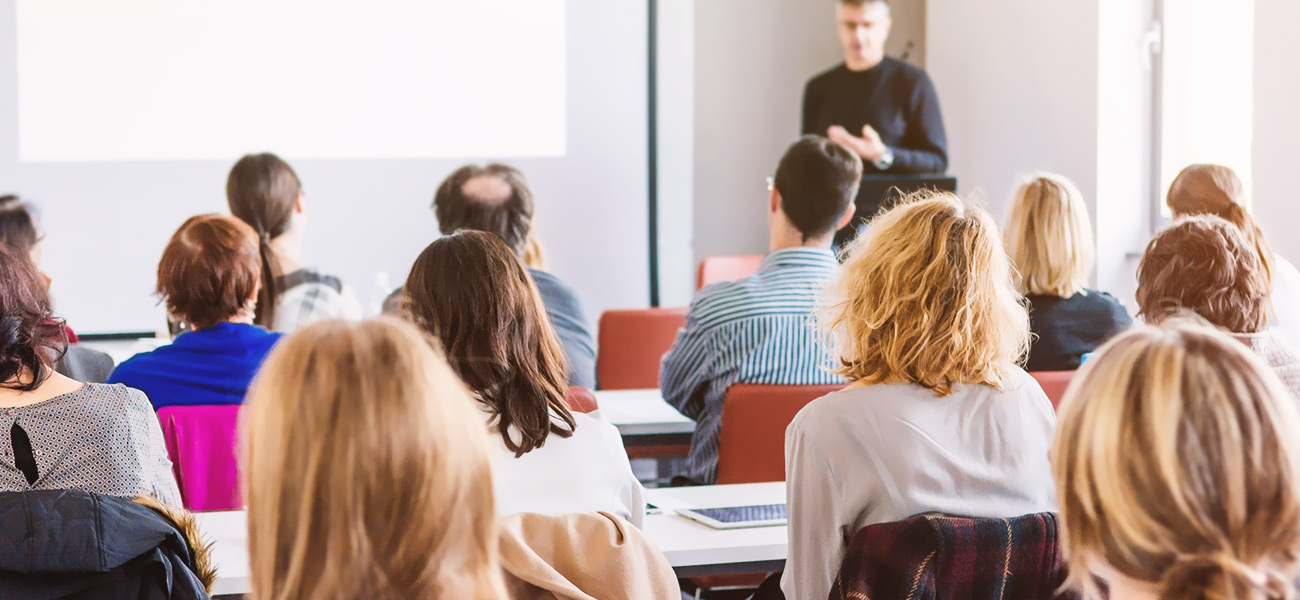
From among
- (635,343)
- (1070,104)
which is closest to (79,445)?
(635,343)

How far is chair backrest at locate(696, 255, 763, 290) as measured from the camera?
5.25 meters

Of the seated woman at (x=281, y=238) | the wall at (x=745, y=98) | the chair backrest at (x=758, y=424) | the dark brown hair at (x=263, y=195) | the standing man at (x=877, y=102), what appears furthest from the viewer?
the wall at (x=745, y=98)

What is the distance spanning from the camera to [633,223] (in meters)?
5.73

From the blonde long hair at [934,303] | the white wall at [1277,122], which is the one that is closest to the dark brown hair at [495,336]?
the blonde long hair at [934,303]

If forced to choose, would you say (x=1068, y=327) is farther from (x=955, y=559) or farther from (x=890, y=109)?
(x=890, y=109)

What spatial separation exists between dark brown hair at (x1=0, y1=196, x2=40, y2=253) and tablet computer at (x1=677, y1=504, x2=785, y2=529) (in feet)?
7.78

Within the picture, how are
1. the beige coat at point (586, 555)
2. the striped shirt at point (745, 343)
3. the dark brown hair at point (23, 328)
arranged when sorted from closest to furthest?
the beige coat at point (586, 555)
the dark brown hair at point (23, 328)
the striped shirt at point (745, 343)

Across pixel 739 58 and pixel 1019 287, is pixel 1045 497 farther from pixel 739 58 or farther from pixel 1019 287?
pixel 739 58

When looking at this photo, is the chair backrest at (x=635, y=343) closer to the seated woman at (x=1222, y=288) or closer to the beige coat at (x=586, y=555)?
the seated woman at (x=1222, y=288)

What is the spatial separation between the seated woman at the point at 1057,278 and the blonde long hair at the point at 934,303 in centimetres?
117

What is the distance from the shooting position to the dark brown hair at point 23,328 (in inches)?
74.5

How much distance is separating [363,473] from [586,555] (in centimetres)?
59

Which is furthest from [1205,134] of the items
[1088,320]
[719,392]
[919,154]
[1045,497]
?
[1045,497]

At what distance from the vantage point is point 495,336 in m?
1.79
